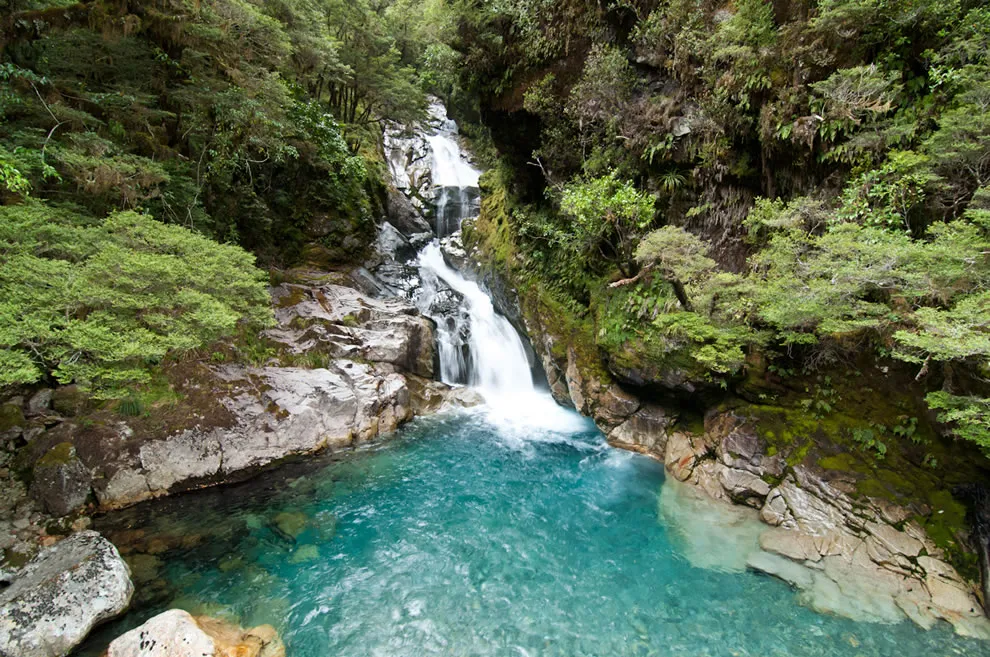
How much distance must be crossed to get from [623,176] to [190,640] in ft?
39.2

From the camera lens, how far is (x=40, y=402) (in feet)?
24.3

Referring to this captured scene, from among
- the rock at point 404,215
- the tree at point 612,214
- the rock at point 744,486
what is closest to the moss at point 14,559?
the rock at point 744,486

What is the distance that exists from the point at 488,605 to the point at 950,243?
7.49m

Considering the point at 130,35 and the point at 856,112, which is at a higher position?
the point at 130,35

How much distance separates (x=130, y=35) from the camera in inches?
315

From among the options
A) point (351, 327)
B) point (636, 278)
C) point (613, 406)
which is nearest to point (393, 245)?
point (351, 327)

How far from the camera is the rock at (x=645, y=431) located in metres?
9.79

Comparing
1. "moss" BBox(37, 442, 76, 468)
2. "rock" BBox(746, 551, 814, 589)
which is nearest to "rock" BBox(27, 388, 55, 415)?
"moss" BBox(37, 442, 76, 468)

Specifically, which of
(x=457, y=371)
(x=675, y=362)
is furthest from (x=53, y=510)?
(x=675, y=362)

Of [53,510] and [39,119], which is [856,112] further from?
[53,510]

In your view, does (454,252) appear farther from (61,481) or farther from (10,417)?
(61,481)

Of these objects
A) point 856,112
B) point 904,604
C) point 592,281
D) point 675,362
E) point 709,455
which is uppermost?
point 856,112

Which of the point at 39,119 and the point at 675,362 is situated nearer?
the point at 39,119

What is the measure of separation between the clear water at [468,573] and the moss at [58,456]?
4.08ft
